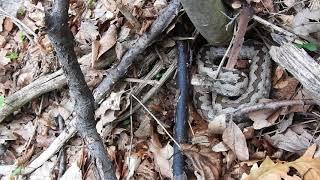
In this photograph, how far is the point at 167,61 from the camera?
4219mm

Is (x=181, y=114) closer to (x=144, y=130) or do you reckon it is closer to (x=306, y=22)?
(x=144, y=130)

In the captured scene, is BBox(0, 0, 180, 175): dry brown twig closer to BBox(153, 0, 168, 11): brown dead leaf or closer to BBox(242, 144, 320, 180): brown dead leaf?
BBox(153, 0, 168, 11): brown dead leaf

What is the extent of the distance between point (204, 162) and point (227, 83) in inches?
34.2

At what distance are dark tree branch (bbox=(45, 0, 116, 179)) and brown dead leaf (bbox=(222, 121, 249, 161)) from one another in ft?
3.32

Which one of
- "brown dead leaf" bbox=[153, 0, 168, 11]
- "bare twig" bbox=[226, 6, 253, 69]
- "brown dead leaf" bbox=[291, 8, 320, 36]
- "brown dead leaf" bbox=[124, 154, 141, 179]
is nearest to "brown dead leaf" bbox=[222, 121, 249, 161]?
"bare twig" bbox=[226, 6, 253, 69]

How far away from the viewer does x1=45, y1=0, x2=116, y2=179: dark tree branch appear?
7.59 ft

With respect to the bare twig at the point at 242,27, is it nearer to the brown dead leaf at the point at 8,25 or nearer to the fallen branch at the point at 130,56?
the fallen branch at the point at 130,56

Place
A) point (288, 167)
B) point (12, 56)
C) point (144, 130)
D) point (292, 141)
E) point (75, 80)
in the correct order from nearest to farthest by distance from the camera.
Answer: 1. point (75, 80)
2. point (288, 167)
3. point (292, 141)
4. point (144, 130)
5. point (12, 56)

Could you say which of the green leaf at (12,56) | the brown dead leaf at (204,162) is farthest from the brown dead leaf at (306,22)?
the green leaf at (12,56)

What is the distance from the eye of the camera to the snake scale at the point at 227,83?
157 inches

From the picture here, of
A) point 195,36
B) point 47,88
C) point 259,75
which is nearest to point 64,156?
point 47,88

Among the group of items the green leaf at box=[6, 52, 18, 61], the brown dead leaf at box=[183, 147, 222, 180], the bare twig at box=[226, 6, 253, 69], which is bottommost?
the brown dead leaf at box=[183, 147, 222, 180]

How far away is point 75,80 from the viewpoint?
272 centimetres

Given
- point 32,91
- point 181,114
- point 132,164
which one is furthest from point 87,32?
point 132,164
